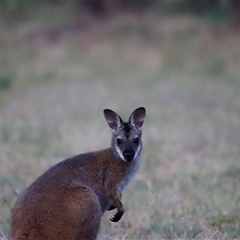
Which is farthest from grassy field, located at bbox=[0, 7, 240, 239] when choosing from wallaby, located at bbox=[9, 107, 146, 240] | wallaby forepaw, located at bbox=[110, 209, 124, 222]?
wallaby, located at bbox=[9, 107, 146, 240]

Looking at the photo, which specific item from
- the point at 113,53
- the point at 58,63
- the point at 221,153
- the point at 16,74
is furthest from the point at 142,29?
the point at 221,153

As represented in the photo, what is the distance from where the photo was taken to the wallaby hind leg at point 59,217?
520 centimetres

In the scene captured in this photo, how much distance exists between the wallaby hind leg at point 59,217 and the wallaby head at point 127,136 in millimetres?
721

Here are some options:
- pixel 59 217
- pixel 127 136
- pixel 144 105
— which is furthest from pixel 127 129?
pixel 144 105

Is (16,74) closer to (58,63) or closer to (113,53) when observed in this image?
(58,63)

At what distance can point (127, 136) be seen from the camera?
638 centimetres

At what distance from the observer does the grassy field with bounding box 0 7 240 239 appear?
7863mm

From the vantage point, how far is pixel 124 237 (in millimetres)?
6516

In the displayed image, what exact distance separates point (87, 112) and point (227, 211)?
326 inches

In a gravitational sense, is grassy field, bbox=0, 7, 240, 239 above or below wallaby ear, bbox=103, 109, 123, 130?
below

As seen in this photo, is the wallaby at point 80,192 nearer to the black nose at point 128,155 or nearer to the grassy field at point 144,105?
the black nose at point 128,155

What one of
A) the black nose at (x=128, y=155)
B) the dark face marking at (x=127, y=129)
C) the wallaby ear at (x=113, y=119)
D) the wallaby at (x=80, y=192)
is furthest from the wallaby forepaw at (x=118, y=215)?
the wallaby ear at (x=113, y=119)

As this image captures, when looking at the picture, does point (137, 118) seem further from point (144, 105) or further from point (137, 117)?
point (144, 105)

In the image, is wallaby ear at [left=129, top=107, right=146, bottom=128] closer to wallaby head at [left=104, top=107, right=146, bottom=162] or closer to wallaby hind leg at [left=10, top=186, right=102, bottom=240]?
wallaby head at [left=104, top=107, right=146, bottom=162]
